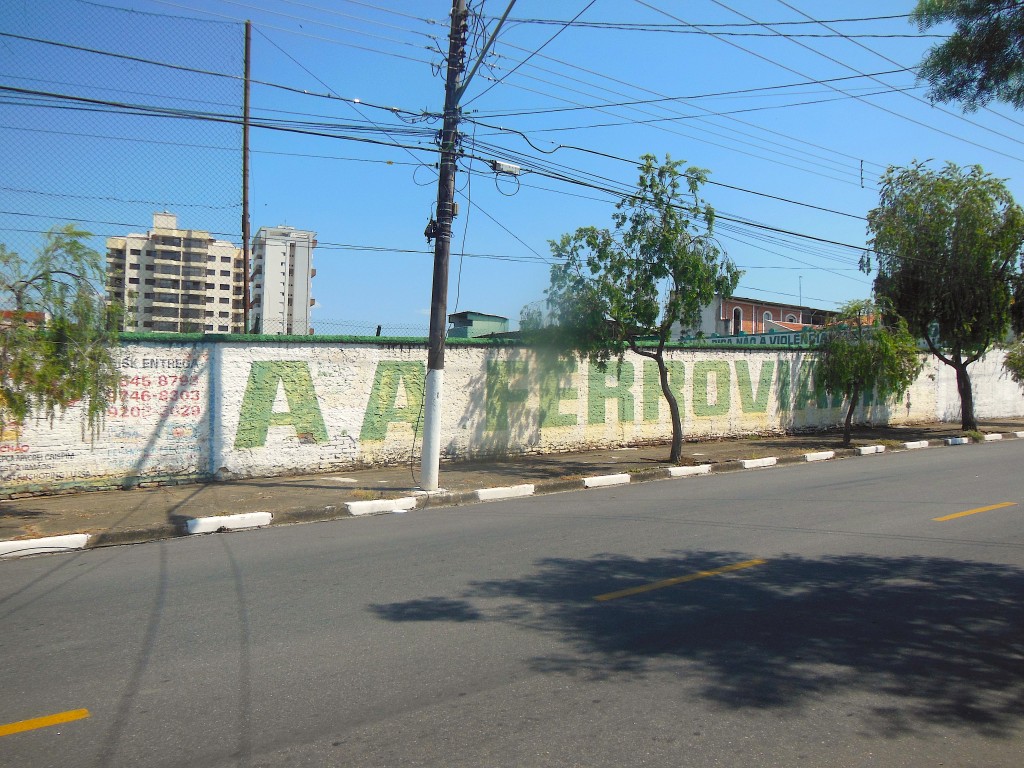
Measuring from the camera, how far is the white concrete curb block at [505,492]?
12.3 metres

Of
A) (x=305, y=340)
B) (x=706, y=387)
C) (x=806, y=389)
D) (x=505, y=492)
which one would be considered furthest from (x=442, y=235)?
(x=806, y=389)

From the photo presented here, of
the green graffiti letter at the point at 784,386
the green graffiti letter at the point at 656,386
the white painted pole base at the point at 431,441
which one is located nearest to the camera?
the white painted pole base at the point at 431,441

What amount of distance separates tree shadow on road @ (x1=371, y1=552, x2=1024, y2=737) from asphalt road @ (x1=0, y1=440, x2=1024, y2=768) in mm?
24

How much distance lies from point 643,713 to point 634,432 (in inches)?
575

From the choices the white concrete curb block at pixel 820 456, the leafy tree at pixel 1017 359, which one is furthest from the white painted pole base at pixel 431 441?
the leafy tree at pixel 1017 359

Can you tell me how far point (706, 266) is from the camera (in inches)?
581

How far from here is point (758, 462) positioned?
1655 centimetres

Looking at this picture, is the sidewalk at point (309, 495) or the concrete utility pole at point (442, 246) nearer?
the sidewalk at point (309, 495)

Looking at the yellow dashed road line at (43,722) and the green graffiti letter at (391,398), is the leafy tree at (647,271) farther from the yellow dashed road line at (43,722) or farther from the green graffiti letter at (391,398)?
the yellow dashed road line at (43,722)

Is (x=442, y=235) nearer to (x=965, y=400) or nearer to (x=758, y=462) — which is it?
(x=758, y=462)

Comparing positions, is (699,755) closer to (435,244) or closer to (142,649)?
(142,649)

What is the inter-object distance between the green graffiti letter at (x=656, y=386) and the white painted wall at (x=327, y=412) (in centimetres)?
5

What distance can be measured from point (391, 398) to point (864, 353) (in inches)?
466

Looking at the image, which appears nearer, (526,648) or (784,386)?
(526,648)
